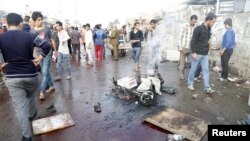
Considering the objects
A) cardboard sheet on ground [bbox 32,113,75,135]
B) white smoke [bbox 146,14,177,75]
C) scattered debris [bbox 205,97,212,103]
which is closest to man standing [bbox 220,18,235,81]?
scattered debris [bbox 205,97,212,103]

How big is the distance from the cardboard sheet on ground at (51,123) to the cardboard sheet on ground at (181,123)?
1.66 metres

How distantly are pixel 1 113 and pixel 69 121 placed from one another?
1.78 metres

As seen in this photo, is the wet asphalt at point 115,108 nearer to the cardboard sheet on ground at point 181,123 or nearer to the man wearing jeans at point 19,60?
the cardboard sheet on ground at point 181,123

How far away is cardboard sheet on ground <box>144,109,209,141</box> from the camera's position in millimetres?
3707

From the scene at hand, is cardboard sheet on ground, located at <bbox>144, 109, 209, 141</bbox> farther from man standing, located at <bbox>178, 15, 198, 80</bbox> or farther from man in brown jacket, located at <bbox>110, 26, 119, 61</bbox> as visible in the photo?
man in brown jacket, located at <bbox>110, 26, 119, 61</bbox>

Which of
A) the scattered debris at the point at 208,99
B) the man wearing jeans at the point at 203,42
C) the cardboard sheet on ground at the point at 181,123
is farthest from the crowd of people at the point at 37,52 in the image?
the cardboard sheet on ground at the point at 181,123

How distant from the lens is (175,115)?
14.5ft

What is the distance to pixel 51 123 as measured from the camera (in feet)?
13.5

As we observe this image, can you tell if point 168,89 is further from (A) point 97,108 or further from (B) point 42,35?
(B) point 42,35

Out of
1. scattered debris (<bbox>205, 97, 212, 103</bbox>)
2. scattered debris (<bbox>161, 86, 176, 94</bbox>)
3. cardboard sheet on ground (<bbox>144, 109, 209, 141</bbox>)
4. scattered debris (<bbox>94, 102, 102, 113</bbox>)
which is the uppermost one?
scattered debris (<bbox>161, 86, 176, 94</bbox>)

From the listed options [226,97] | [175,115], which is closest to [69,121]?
[175,115]

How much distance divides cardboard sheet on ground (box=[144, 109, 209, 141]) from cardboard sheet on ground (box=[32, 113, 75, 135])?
1656 mm

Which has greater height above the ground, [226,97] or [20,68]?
[20,68]

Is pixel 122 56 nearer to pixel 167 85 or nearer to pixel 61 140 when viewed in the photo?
pixel 167 85
